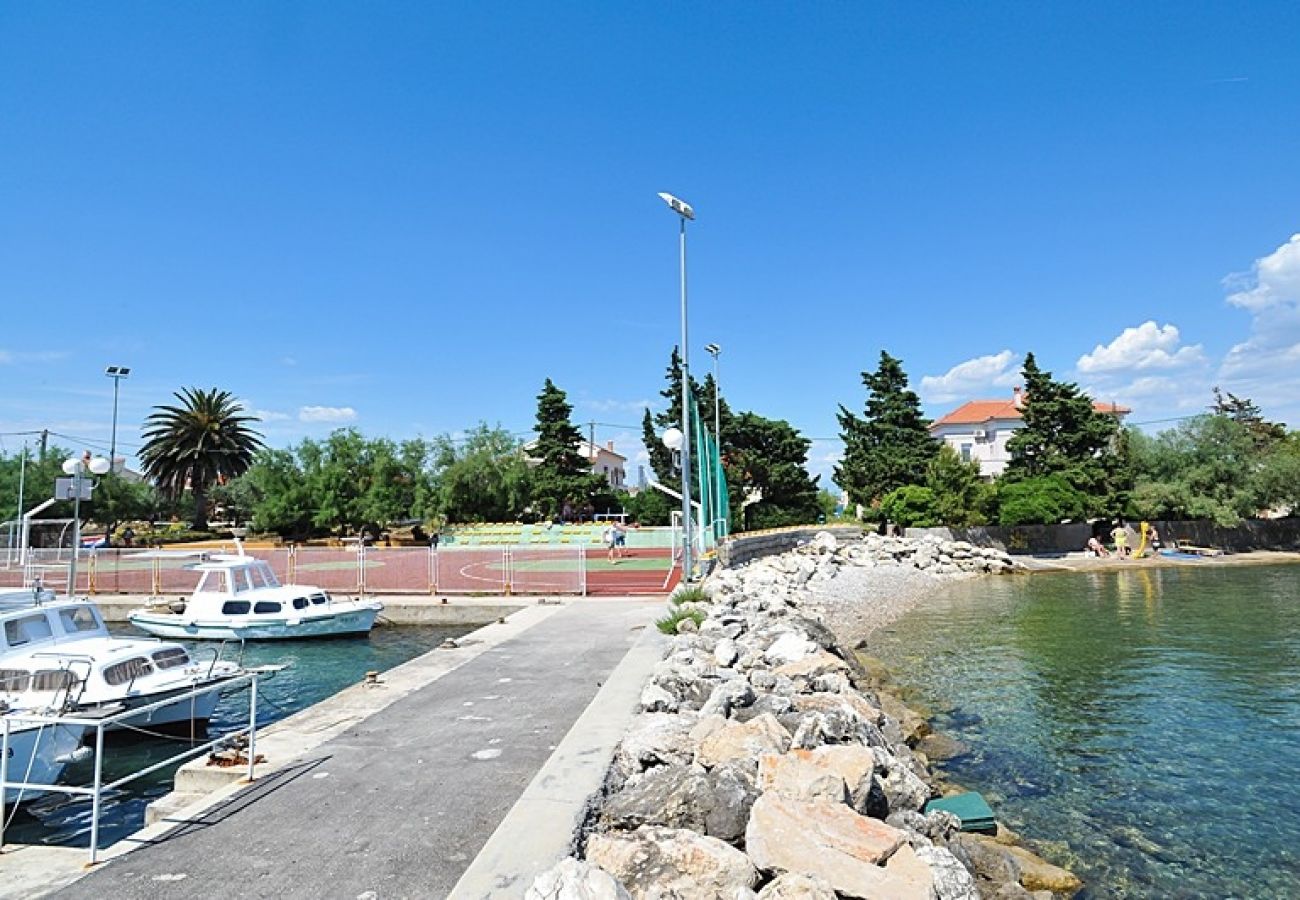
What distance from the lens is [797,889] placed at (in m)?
4.81

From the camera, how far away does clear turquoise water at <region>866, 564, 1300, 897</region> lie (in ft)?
27.5

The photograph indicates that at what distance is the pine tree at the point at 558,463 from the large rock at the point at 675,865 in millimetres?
51409

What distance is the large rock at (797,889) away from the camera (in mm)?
4750

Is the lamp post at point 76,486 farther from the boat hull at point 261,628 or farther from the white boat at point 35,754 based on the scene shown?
the white boat at point 35,754

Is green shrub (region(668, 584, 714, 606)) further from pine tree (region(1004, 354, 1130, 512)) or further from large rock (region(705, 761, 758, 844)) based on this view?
pine tree (region(1004, 354, 1130, 512))

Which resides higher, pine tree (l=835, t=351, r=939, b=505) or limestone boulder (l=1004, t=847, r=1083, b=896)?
pine tree (l=835, t=351, r=939, b=505)

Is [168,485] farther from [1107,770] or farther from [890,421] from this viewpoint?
[1107,770]

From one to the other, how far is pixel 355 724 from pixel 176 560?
20573 mm

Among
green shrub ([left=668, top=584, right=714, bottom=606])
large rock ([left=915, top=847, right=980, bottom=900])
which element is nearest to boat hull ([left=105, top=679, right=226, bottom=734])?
green shrub ([left=668, top=584, right=714, bottom=606])

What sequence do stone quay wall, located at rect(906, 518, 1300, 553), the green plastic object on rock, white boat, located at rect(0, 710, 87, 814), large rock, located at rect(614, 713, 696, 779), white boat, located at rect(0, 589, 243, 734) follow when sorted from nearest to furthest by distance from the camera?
large rock, located at rect(614, 713, 696, 779)
the green plastic object on rock
white boat, located at rect(0, 710, 87, 814)
white boat, located at rect(0, 589, 243, 734)
stone quay wall, located at rect(906, 518, 1300, 553)

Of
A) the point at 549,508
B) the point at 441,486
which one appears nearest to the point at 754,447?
the point at 549,508

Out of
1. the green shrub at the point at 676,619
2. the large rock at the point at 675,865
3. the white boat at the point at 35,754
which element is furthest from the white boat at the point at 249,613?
the large rock at the point at 675,865

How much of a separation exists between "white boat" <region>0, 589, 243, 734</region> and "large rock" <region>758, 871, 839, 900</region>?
8.69 meters

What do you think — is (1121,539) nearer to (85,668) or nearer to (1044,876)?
(1044,876)
